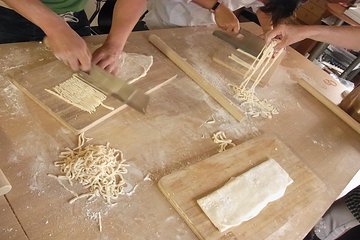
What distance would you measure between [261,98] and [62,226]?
0.92 metres

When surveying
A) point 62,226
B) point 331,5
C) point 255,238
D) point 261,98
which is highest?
point 331,5

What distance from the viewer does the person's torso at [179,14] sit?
5.61 feet

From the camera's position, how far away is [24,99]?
1.02 m

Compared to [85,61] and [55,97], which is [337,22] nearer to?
[85,61]

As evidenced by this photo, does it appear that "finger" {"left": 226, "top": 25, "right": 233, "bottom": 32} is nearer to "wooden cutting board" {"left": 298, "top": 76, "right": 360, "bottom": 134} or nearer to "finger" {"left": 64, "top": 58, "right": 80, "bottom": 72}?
"wooden cutting board" {"left": 298, "top": 76, "right": 360, "bottom": 134}

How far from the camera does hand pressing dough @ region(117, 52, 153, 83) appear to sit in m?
1.21

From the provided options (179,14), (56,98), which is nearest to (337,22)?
(179,14)

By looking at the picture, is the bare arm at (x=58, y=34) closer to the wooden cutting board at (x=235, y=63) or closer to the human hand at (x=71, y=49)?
the human hand at (x=71, y=49)

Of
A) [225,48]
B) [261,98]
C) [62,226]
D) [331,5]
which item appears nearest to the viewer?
[62,226]

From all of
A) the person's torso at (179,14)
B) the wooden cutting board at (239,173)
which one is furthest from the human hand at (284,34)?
the wooden cutting board at (239,173)

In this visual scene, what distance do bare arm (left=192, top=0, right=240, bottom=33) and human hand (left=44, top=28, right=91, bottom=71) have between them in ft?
2.64

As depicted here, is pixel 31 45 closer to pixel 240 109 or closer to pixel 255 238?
pixel 240 109

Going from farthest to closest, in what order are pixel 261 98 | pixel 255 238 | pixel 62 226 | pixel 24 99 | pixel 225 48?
pixel 225 48, pixel 261 98, pixel 24 99, pixel 255 238, pixel 62 226

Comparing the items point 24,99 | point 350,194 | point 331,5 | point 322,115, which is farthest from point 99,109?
point 331,5
